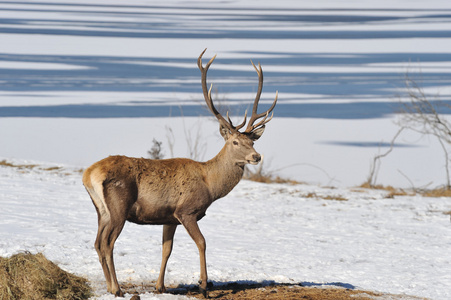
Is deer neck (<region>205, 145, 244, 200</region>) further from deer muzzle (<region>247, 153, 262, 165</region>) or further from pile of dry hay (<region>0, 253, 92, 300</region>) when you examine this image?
pile of dry hay (<region>0, 253, 92, 300</region>)

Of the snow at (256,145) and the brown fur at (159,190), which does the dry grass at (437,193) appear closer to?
the snow at (256,145)

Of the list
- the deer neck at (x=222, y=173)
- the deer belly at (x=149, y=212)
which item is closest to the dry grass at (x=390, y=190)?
the deer neck at (x=222, y=173)

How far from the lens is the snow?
405 inches

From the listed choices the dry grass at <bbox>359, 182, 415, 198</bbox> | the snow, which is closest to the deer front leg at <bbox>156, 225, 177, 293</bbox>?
the snow

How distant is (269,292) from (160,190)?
159 centimetres

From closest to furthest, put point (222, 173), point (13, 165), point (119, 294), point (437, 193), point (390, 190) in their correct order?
point (119, 294) → point (222, 173) → point (437, 193) → point (390, 190) → point (13, 165)

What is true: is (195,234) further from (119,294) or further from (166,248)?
(119,294)

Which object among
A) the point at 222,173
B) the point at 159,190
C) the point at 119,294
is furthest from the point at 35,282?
the point at 222,173

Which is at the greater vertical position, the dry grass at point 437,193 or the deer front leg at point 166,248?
the dry grass at point 437,193

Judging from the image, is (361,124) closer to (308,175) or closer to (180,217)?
(308,175)

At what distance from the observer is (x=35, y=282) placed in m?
7.61

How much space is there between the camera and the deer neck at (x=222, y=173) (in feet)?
26.0

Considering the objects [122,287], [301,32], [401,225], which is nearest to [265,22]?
[301,32]

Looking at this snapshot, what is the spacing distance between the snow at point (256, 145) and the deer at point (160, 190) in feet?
2.09
